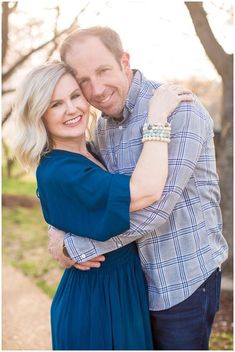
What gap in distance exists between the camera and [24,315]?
4965mm

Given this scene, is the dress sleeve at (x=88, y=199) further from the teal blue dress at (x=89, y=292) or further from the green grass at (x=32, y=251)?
the green grass at (x=32, y=251)

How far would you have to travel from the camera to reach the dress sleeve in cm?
203

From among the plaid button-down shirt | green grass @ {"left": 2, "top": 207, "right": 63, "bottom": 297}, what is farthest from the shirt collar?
green grass @ {"left": 2, "top": 207, "right": 63, "bottom": 297}

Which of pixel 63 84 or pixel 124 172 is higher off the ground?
pixel 63 84

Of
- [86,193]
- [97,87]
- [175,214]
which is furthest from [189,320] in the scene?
[97,87]

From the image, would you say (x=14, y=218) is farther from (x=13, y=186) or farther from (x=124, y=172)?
(x=124, y=172)

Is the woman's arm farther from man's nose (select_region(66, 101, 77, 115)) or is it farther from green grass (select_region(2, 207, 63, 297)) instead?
green grass (select_region(2, 207, 63, 297))

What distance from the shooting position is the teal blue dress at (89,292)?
2139mm

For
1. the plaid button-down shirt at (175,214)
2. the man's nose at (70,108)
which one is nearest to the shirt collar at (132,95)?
the plaid button-down shirt at (175,214)

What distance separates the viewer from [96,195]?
205 centimetres

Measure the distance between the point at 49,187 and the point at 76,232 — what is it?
0.21 metres

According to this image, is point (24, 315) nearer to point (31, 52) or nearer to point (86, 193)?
point (31, 52)

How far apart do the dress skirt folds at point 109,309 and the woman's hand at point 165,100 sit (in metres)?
0.58

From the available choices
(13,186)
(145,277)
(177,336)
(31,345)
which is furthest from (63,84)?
(13,186)
